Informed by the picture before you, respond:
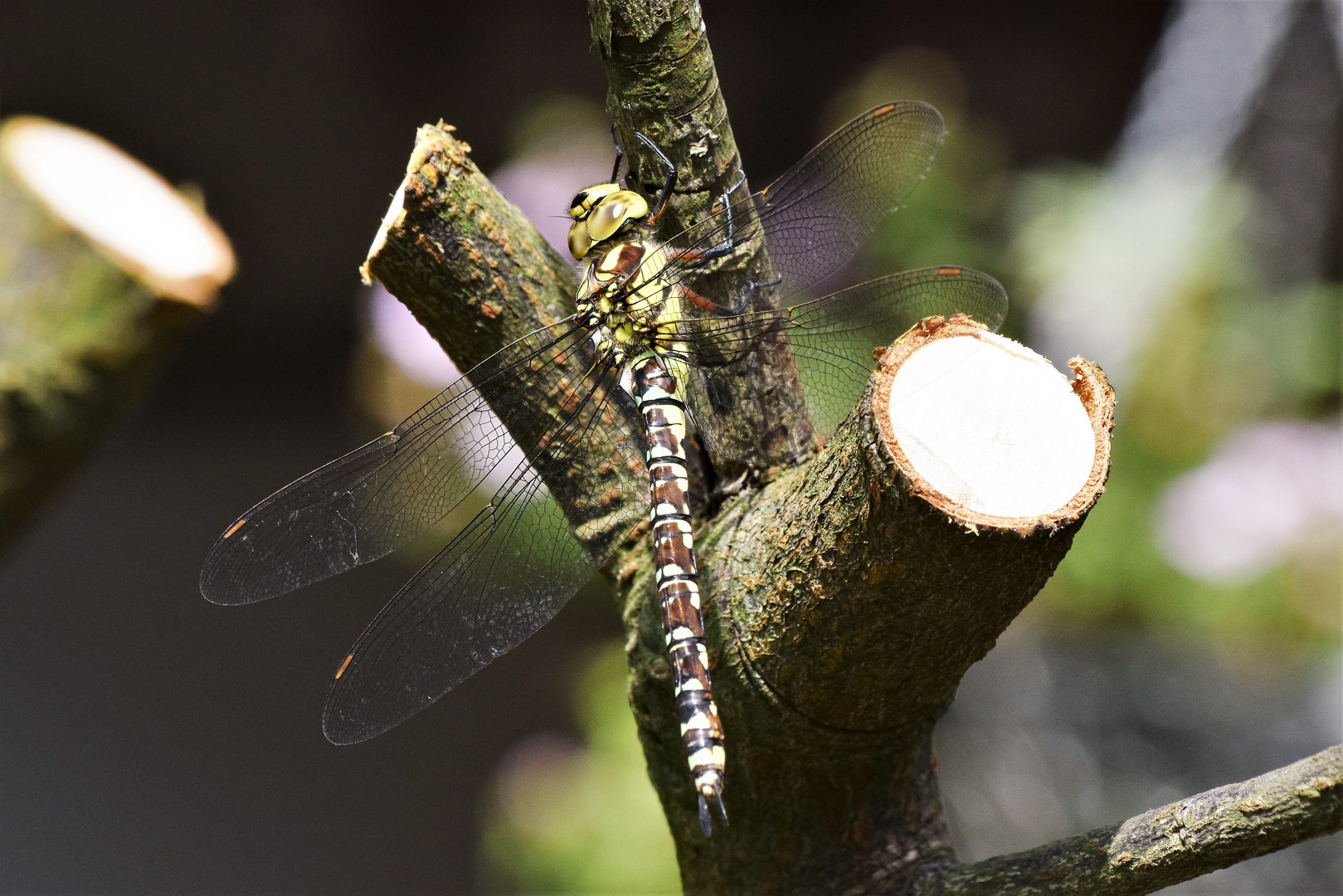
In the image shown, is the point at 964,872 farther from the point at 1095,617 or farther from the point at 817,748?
the point at 1095,617

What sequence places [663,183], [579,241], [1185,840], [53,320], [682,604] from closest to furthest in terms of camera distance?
1. [1185,840]
2. [682,604]
3. [663,183]
4. [579,241]
5. [53,320]

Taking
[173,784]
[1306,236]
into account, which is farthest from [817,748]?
[173,784]

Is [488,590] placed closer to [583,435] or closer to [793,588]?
[583,435]

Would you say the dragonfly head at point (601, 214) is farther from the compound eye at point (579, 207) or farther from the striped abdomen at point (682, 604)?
the striped abdomen at point (682, 604)

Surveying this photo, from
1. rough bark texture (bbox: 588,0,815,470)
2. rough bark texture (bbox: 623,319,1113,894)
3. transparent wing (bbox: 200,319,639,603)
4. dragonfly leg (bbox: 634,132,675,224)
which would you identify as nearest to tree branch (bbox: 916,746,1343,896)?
rough bark texture (bbox: 623,319,1113,894)

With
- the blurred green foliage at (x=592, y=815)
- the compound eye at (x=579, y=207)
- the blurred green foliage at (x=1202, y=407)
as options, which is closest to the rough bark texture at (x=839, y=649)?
the compound eye at (x=579, y=207)

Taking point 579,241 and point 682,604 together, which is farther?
point 579,241

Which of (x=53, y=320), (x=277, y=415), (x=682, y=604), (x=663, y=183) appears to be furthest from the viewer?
(x=277, y=415)

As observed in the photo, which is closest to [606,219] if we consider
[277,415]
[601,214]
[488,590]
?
[601,214]
